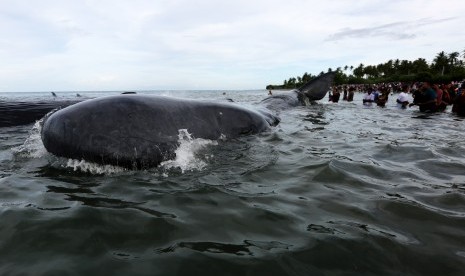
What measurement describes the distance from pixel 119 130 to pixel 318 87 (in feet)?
44.4

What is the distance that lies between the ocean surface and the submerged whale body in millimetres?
177

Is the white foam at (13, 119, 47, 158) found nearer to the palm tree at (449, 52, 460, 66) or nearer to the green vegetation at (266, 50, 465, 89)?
the green vegetation at (266, 50, 465, 89)

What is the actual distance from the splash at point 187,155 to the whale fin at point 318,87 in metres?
12.0

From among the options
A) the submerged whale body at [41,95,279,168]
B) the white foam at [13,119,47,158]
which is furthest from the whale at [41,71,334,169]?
the white foam at [13,119,47,158]

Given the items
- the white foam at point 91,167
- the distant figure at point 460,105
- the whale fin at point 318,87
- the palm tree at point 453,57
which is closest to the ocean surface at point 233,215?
the white foam at point 91,167

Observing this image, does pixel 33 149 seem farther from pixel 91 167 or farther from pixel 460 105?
pixel 460 105

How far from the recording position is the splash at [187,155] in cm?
492

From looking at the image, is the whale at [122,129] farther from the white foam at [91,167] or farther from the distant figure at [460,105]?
the distant figure at [460,105]

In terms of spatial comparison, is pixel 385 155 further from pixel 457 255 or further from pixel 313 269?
pixel 313 269

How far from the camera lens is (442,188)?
4.42 metres

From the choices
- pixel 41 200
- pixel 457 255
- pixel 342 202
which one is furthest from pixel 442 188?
pixel 41 200

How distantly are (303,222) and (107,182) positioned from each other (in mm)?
2440

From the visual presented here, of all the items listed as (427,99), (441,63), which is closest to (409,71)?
(441,63)

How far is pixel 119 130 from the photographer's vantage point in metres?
4.63
